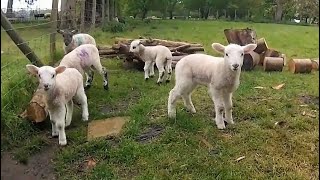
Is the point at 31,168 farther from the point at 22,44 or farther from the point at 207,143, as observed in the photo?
the point at 22,44

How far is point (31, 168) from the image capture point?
14.1 ft

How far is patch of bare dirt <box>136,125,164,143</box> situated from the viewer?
4.92 m

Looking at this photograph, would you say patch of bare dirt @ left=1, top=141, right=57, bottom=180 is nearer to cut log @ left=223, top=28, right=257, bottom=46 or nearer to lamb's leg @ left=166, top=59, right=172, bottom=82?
lamb's leg @ left=166, top=59, right=172, bottom=82

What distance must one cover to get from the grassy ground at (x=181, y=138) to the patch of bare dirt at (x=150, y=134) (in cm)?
7

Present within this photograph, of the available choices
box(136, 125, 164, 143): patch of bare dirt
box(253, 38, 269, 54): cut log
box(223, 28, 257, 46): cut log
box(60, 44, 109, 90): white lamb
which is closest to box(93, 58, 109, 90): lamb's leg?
box(60, 44, 109, 90): white lamb

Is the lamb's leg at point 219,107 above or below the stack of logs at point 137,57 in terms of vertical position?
below

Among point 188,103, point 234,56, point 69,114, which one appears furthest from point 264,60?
point 69,114

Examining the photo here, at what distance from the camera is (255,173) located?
4.00m

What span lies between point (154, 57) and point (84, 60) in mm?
2087

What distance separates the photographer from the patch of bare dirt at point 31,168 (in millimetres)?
4117

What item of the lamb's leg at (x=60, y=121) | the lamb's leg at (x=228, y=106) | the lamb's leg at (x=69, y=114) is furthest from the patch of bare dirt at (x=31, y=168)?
the lamb's leg at (x=228, y=106)

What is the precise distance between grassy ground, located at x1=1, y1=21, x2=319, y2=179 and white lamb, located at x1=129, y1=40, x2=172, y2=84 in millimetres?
1250

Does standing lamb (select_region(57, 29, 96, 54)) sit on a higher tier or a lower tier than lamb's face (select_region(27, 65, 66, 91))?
higher

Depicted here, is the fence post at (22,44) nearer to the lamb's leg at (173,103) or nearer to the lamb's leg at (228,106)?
the lamb's leg at (173,103)
